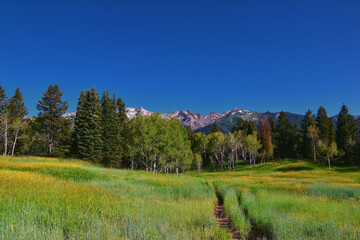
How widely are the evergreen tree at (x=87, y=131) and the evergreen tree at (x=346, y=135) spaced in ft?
224

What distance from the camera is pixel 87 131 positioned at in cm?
4059

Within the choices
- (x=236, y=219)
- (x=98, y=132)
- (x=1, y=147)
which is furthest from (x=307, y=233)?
(x=1, y=147)

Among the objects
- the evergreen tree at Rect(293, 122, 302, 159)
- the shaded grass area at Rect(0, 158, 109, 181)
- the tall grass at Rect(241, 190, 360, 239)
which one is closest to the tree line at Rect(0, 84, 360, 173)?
the evergreen tree at Rect(293, 122, 302, 159)

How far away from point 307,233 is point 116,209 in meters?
6.51

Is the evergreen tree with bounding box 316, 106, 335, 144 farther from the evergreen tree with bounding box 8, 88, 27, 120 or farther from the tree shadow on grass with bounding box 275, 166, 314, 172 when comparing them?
the evergreen tree with bounding box 8, 88, 27, 120

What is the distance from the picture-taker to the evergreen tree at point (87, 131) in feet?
132

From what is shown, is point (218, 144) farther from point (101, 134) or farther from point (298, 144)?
point (101, 134)

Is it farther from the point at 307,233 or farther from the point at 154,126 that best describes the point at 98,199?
the point at 154,126

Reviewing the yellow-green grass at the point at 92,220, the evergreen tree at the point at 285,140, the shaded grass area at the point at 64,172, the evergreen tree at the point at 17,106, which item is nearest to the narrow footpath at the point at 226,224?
the yellow-green grass at the point at 92,220

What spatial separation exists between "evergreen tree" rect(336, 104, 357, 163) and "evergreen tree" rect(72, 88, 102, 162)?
224 ft

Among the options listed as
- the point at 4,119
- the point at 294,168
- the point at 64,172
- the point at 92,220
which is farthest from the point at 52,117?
the point at 294,168

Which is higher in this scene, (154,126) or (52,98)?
(52,98)

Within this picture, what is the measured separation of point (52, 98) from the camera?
4153 centimetres

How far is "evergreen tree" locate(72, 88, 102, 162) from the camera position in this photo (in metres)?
40.3
